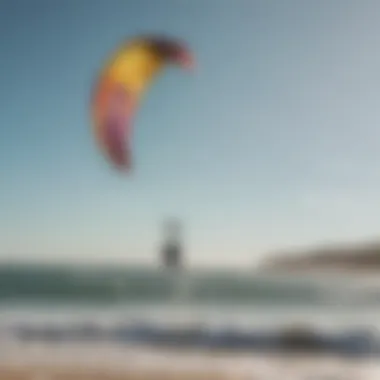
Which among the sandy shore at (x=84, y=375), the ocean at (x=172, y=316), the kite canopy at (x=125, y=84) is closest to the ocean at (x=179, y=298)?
the ocean at (x=172, y=316)

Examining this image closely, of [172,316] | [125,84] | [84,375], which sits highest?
[125,84]

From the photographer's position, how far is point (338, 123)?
2055mm

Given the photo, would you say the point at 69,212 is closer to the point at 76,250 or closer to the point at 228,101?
the point at 76,250

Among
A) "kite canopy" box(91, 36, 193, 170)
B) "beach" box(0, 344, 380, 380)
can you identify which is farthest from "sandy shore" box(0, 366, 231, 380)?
"kite canopy" box(91, 36, 193, 170)

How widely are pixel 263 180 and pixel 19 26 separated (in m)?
0.73

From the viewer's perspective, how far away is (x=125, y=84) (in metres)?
2.02

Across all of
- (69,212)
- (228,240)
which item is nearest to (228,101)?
(228,240)

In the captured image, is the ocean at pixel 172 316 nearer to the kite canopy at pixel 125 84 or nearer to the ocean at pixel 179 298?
the ocean at pixel 179 298

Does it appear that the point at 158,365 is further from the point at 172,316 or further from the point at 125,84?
the point at 125,84

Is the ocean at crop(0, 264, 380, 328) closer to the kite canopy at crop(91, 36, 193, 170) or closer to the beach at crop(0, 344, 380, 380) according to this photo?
the beach at crop(0, 344, 380, 380)

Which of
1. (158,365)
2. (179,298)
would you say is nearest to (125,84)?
(179,298)

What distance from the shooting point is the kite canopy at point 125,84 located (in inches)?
79.4

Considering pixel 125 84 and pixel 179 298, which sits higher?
pixel 125 84

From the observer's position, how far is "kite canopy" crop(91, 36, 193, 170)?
202cm
